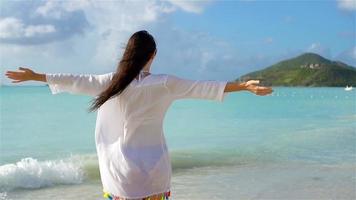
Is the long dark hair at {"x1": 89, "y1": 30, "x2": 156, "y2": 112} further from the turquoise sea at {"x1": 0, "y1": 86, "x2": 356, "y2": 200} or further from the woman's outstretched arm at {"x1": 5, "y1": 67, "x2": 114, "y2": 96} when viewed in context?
the turquoise sea at {"x1": 0, "y1": 86, "x2": 356, "y2": 200}

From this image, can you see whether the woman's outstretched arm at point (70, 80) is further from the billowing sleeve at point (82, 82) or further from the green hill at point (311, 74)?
the green hill at point (311, 74)

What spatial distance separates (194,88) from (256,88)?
14.0 inches

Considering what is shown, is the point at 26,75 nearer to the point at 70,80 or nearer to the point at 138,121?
the point at 70,80

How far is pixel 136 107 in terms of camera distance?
120 inches

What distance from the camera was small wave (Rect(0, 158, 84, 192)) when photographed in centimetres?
899

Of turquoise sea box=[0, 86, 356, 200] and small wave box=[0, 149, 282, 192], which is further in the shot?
small wave box=[0, 149, 282, 192]

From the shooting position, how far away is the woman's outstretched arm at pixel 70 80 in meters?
3.07

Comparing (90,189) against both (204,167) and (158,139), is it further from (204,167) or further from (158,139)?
(158,139)

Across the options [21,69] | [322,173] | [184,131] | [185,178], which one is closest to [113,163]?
[21,69]

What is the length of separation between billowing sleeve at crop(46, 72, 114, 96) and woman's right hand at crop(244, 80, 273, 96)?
79cm

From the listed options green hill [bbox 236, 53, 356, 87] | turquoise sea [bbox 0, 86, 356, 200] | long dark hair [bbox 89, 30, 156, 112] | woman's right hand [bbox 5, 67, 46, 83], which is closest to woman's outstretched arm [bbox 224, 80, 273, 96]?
long dark hair [bbox 89, 30, 156, 112]

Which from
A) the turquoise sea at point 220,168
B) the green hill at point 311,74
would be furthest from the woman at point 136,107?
the green hill at point 311,74

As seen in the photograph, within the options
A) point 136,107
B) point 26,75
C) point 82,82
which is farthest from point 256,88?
point 26,75

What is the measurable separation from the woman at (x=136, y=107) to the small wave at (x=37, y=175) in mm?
6052
